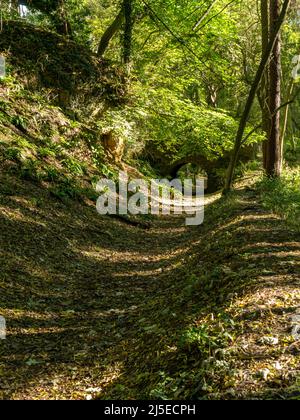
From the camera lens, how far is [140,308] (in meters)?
5.94

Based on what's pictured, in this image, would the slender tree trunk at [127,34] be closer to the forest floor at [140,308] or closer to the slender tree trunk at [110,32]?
the slender tree trunk at [110,32]

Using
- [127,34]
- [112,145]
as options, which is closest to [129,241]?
[112,145]

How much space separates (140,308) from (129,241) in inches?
148

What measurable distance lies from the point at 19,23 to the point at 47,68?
2.13m

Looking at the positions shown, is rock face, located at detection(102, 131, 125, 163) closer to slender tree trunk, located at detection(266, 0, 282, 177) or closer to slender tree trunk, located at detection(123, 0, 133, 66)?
slender tree trunk, located at detection(123, 0, 133, 66)

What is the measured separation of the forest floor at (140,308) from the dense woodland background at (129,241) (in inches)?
0.8

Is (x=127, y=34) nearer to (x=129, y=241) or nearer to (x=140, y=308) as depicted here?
(x=129, y=241)

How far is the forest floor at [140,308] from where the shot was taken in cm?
349

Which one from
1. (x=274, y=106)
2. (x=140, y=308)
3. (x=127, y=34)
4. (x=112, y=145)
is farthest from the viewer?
(x=127, y=34)

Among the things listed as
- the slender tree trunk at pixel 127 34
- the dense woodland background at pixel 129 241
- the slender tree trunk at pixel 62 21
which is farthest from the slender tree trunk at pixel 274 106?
the slender tree trunk at pixel 62 21
